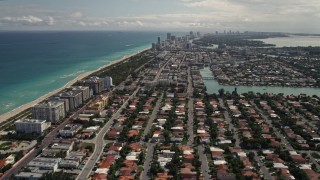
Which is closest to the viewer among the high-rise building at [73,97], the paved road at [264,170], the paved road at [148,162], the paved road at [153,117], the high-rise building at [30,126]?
the paved road at [148,162]

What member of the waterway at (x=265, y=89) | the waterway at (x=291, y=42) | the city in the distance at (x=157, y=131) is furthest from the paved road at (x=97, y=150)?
the waterway at (x=291, y=42)

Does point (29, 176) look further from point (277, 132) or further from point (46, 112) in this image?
point (277, 132)

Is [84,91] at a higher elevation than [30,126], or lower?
higher

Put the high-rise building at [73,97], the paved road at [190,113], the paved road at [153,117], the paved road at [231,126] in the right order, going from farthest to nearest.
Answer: the high-rise building at [73,97] → the paved road at [153,117] → the paved road at [190,113] → the paved road at [231,126]

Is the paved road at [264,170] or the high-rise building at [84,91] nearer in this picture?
the paved road at [264,170]

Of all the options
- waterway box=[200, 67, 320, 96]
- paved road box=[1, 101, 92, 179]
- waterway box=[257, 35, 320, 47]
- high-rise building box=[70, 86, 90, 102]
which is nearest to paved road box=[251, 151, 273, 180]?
paved road box=[1, 101, 92, 179]

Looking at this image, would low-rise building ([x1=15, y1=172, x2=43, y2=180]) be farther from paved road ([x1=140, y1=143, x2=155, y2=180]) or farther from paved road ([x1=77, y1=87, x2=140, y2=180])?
paved road ([x1=140, y1=143, x2=155, y2=180])

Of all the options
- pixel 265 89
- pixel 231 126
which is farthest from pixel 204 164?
pixel 265 89

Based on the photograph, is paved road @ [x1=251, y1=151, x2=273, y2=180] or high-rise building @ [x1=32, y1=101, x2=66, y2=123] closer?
paved road @ [x1=251, y1=151, x2=273, y2=180]

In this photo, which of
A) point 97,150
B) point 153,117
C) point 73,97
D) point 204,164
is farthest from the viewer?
point 73,97

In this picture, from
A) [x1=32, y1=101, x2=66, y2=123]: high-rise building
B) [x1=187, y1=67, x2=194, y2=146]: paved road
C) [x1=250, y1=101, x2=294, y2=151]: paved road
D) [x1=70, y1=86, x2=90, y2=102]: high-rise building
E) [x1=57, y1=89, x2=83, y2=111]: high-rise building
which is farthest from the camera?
[x1=70, y1=86, x2=90, y2=102]: high-rise building

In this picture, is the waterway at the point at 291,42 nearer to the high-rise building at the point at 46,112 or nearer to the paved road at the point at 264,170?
the high-rise building at the point at 46,112

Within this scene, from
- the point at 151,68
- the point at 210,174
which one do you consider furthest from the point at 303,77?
the point at 210,174

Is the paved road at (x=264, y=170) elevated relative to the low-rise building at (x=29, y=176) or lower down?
lower down
